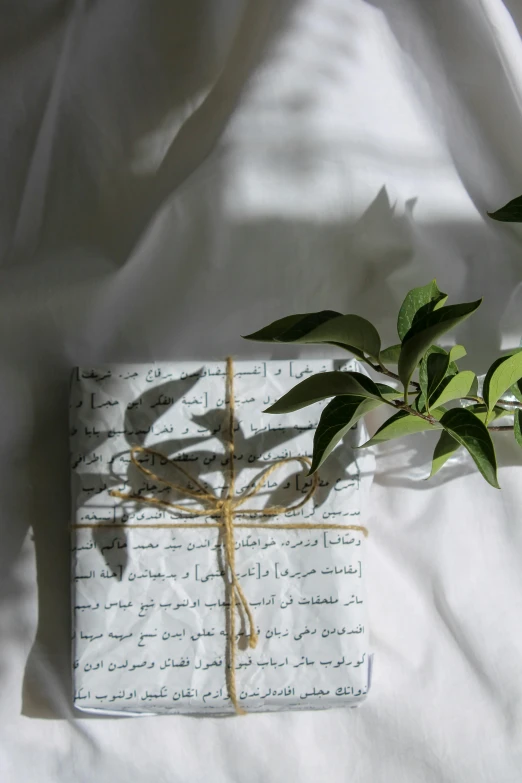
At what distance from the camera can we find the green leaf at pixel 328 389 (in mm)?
474

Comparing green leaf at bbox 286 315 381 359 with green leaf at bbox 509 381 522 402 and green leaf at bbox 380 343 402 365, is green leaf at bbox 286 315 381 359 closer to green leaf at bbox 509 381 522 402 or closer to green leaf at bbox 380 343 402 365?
green leaf at bbox 380 343 402 365

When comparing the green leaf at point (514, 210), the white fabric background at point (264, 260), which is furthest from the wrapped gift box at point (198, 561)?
the green leaf at point (514, 210)

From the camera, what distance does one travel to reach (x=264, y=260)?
2.47ft

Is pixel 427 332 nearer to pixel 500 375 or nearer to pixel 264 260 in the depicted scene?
pixel 500 375

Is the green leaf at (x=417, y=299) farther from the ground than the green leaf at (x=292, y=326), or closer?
farther from the ground

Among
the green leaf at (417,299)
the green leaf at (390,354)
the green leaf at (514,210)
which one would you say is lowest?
the green leaf at (390,354)

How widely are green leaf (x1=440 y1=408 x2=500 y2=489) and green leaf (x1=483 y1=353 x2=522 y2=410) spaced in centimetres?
8

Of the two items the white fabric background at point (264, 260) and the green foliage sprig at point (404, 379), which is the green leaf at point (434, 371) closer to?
the green foliage sprig at point (404, 379)

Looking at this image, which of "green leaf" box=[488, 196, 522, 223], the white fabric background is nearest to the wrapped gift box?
the white fabric background

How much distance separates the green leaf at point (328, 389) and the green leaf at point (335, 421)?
0.02 metres

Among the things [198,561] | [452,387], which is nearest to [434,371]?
[452,387]

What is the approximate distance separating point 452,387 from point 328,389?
0.36ft

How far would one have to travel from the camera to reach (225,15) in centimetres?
74

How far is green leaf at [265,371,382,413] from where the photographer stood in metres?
0.47
